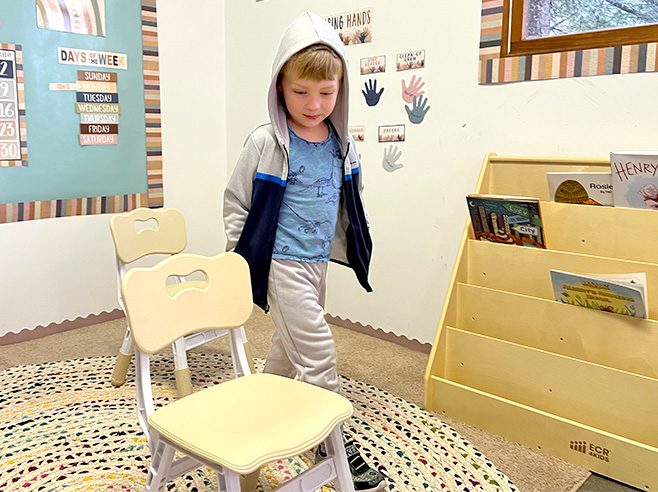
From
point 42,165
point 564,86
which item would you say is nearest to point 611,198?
point 564,86

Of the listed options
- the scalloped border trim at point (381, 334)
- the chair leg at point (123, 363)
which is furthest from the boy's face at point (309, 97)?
the scalloped border trim at point (381, 334)

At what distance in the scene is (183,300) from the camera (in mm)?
Answer: 1181

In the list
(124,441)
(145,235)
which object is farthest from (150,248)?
(124,441)

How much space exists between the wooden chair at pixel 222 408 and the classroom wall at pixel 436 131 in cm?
113

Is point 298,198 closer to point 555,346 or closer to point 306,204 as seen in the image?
point 306,204

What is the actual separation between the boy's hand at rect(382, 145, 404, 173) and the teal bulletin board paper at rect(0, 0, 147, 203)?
1.12m

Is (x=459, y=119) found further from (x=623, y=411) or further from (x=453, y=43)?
(x=623, y=411)

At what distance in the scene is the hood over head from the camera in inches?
53.7

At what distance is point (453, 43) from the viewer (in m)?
2.09

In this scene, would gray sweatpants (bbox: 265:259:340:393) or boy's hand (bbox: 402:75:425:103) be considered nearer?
gray sweatpants (bbox: 265:259:340:393)

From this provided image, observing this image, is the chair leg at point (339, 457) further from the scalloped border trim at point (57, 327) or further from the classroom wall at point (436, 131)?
the scalloped border trim at point (57, 327)

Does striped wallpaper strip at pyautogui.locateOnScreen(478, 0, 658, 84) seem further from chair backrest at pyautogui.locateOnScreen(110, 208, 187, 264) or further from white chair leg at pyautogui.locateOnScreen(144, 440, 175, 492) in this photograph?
white chair leg at pyautogui.locateOnScreen(144, 440, 175, 492)

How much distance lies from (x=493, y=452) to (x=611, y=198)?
744 millimetres

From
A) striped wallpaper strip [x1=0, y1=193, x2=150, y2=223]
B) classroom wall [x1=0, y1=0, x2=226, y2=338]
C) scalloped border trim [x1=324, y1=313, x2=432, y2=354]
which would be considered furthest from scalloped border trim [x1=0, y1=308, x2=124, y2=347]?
scalloped border trim [x1=324, y1=313, x2=432, y2=354]
